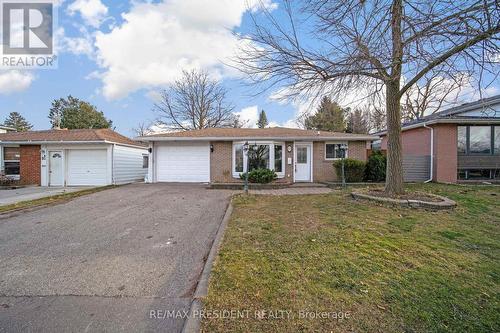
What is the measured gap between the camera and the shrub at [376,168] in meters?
12.2

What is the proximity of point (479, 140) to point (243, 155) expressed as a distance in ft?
40.6

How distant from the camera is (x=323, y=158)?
522 inches

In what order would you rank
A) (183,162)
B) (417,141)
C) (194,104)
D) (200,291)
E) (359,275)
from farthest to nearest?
(194,104) → (417,141) → (183,162) → (359,275) → (200,291)

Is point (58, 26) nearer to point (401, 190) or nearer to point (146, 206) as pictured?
point (146, 206)

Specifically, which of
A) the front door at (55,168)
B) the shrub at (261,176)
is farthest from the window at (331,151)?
the front door at (55,168)

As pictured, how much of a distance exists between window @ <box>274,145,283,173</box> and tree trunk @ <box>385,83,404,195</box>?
5969mm

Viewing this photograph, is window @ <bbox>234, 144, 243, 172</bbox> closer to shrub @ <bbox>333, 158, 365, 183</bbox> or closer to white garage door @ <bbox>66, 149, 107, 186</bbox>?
shrub @ <bbox>333, 158, 365, 183</bbox>

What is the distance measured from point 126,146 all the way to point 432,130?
17444 millimetres

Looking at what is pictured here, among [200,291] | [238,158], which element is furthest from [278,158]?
[200,291]

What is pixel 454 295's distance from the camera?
2.56m

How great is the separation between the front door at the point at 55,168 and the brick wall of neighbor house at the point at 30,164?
67 cm

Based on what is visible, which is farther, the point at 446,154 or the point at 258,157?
the point at 258,157

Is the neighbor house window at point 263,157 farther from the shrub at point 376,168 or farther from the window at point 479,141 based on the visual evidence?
the window at point 479,141

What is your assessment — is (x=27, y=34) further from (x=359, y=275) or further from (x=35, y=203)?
(x=359, y=275)
